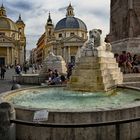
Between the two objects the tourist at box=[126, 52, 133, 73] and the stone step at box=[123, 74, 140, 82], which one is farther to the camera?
the tourist at box=[126, 52, 133, 73]

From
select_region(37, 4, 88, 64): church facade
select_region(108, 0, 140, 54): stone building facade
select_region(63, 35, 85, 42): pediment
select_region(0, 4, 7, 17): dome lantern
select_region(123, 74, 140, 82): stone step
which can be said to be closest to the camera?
select_region(123, 74, 140, 82): stone step

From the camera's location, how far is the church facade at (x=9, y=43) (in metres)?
103

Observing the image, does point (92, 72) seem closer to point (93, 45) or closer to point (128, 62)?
point (93, 45)

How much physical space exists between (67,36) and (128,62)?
299 feet

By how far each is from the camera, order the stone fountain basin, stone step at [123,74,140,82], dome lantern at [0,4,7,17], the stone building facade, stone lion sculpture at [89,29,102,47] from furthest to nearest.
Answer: dome lantern at [0,4,7,17], the stone building facade, stone step at [123,74,140,82], stone lion sculpture at [89,29,102,47], the stone fountain basin

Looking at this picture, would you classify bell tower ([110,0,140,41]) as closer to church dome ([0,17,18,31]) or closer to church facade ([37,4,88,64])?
church facade ([37,4,88,64])

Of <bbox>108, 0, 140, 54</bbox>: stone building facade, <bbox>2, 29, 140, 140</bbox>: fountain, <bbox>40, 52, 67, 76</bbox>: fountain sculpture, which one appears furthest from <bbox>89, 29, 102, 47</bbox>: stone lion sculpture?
<bbox>40, 52, 67, 76</bbox>: fountain sculpture

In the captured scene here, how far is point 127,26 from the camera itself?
2161 centimetres

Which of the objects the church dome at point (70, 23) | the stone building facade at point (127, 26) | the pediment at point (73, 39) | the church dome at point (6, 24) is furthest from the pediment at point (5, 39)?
the stone building facade at point (127, 26)

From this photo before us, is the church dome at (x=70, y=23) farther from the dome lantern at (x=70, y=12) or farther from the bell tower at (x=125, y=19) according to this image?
the bell tower at (x=125, y=19)

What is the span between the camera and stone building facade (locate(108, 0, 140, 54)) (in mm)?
21141

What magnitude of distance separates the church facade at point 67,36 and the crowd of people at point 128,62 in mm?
76619

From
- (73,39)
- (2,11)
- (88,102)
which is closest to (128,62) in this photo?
(88,102)

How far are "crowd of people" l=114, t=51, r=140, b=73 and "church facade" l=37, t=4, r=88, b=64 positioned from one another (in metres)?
76.6
